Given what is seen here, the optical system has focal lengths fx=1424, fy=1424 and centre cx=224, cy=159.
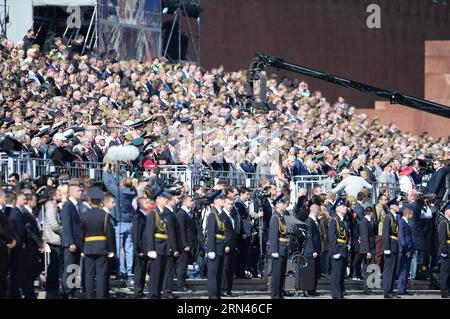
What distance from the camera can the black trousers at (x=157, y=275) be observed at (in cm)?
2206

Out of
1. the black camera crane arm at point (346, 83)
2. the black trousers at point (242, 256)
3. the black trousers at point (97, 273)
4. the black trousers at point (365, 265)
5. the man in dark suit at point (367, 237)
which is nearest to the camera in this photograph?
the black trousers at point (97, 273)

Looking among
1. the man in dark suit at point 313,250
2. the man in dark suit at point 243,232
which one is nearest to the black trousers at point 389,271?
the man in dark suit at point 313,250

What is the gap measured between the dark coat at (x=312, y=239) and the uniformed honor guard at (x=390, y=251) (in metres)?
1.56

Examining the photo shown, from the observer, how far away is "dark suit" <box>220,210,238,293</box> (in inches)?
939

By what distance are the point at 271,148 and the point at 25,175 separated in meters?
9.58

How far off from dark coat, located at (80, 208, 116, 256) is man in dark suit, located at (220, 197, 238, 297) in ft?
10.1

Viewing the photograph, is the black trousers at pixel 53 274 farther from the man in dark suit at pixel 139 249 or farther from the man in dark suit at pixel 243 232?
the man in dark suit at pixel 243 232

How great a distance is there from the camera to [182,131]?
29234mm

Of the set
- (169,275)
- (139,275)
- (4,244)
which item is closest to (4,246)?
(4,244)

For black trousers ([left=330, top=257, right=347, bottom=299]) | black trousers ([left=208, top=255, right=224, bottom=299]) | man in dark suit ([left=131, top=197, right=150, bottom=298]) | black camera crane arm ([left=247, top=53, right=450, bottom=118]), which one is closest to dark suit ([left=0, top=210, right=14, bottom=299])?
man in dark suit ([left=131, top=197, right=150, bottom=298])

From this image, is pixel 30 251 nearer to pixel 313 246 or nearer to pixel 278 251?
pixel 278 251

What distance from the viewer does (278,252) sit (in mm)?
24047

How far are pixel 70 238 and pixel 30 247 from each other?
0.74 metres

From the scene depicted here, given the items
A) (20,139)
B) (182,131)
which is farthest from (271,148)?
(20,139)
